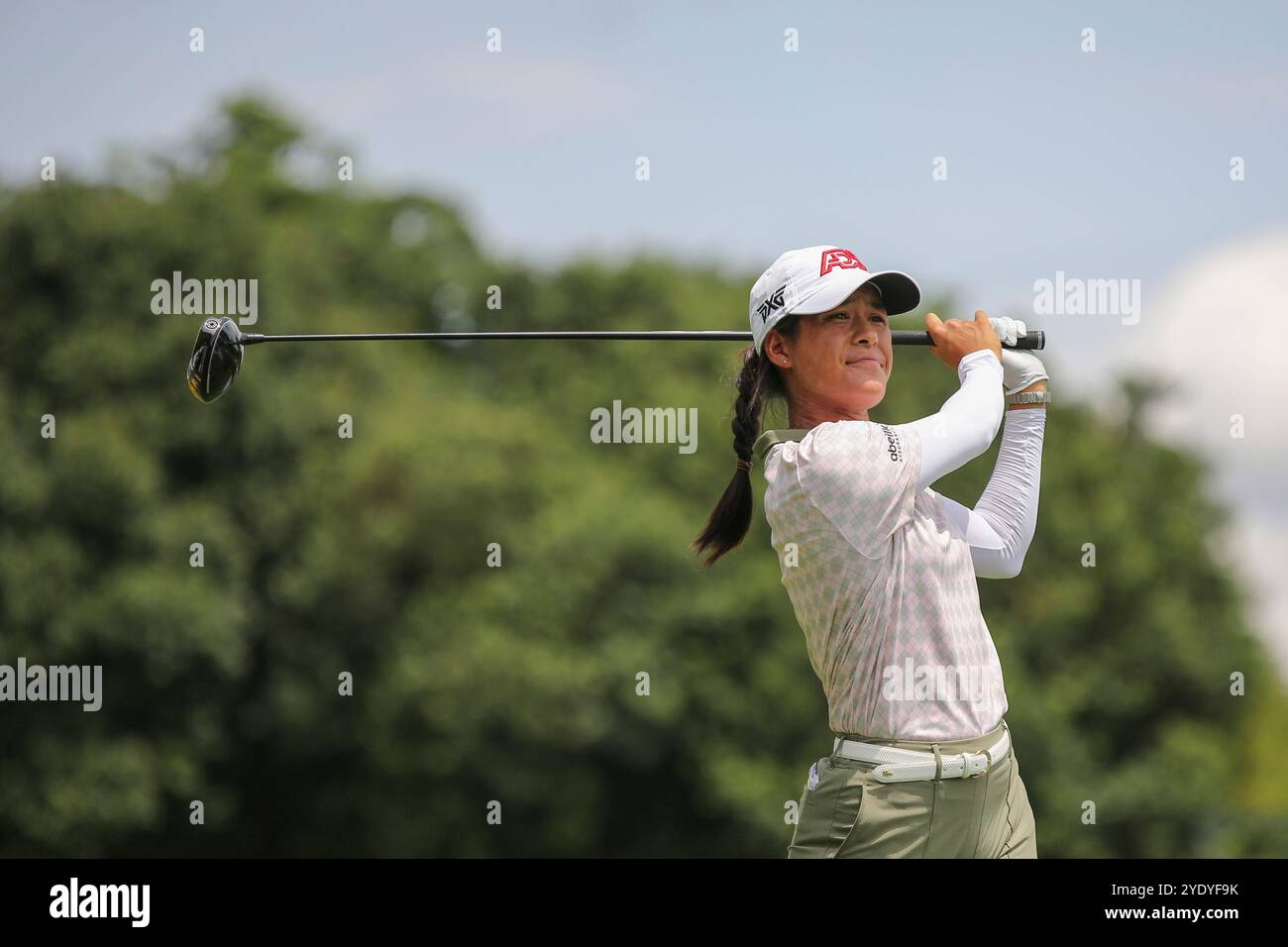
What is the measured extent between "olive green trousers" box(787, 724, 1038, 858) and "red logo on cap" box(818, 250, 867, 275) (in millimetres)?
1040

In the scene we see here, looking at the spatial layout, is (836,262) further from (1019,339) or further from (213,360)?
(213,360)

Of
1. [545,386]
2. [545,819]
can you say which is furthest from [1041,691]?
[545,386]

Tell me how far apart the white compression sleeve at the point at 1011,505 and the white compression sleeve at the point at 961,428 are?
0.85 ft

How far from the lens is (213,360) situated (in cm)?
486

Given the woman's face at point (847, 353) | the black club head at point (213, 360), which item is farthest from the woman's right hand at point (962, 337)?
the black club head at point (213, 360)

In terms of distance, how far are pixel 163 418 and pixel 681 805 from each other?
36.8 feet

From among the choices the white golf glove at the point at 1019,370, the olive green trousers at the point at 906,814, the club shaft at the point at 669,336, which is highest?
the club shaft at the point at 669,336

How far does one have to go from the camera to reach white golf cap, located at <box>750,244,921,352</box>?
3623mm

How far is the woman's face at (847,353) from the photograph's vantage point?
3.70 metres

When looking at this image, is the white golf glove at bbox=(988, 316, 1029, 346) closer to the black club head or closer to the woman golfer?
the woman golfer

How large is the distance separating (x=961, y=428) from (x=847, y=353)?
368mm

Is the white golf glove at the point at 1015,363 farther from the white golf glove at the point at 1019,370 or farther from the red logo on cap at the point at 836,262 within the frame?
Answer: the red logo on cap at the point at 836,262

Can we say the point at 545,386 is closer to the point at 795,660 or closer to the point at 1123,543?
the point at 795,660

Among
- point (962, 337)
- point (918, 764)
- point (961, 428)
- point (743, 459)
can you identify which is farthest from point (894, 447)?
point (918, 764)
